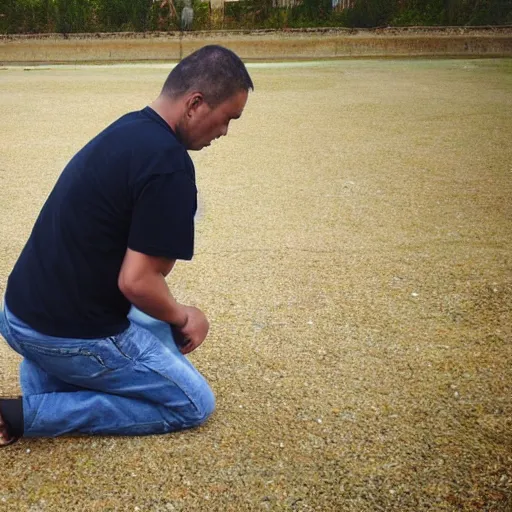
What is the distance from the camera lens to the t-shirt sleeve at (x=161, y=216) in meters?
2.14

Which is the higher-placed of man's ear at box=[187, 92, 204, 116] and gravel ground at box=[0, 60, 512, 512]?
man's ear at box=[187, 92, 204, 116]

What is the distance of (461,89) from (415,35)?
32.6 feet

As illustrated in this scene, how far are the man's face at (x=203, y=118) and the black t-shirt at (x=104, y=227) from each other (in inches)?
3.0

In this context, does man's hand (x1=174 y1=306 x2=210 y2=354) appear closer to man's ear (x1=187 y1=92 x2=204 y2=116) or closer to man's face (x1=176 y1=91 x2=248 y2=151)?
man's face (x1=176 y1=91 x2=248 y2=151)

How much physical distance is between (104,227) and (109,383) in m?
0.62

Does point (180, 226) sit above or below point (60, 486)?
above

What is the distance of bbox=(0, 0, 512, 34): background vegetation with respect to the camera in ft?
75.5

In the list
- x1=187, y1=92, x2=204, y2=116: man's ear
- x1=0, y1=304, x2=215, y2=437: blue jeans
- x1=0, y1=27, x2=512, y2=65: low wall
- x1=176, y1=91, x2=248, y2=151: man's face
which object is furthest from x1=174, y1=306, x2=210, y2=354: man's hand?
x1=0, y1=27, x2=512, y2=65: low wall

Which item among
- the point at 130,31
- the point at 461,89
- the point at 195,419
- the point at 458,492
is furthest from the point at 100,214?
the point at 130,31

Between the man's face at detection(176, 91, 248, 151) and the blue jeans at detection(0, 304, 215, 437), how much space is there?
2.33 ft

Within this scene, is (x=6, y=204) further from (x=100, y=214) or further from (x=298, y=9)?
(x=298, y=9)

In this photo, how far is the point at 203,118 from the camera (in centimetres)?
236

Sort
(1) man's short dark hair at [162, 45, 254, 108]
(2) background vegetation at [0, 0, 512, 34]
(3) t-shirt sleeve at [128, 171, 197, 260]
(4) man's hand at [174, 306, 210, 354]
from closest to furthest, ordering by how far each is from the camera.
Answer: (3) t-shirt sleeve at [128, 171, 197, 260], (1) man's short dark hair at [162, 45, 254, 108], (4) man's hand at [174, 306, 210, 354], (2) background vegetation at [0, 0, 512, 34]

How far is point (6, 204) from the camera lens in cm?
574
